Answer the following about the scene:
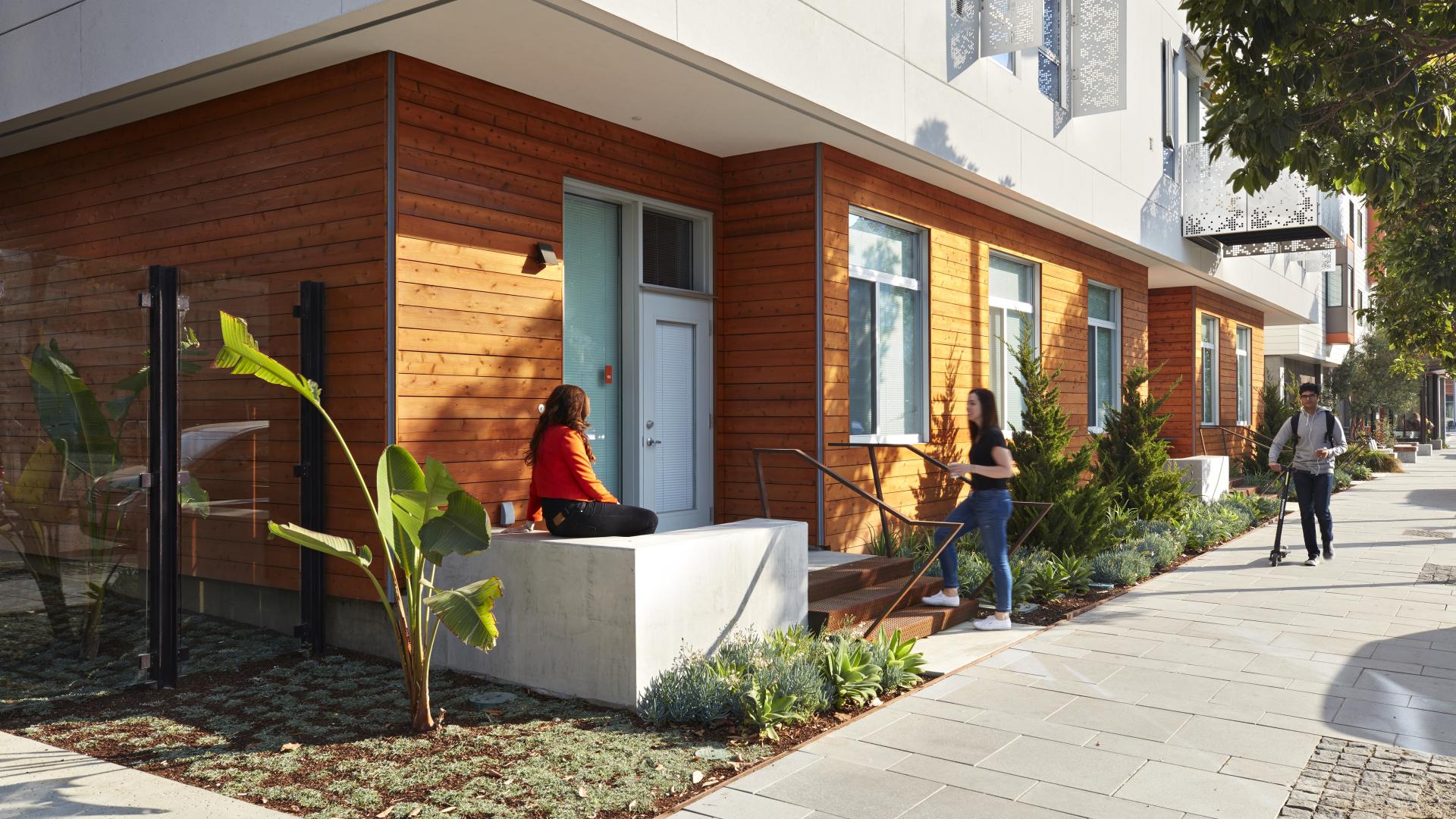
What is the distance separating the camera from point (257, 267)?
26.4 ft

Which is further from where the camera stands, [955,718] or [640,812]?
[955,718]

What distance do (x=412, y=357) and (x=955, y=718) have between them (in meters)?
4.13

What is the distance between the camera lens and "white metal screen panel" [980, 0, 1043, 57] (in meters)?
11.2

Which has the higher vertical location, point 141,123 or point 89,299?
point 141,123

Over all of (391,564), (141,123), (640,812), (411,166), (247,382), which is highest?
(141,123)

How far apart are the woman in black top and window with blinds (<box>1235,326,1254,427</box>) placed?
20147mm

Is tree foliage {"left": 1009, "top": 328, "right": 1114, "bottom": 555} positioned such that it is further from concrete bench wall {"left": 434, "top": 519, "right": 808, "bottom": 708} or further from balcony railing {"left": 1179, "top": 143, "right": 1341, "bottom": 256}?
balcony railing {"left": 1179, "top": 143, "right": 1341, "bottom": 256}

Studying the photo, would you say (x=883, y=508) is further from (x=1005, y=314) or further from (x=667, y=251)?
(x=1005, y=314)

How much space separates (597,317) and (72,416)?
4038 mm

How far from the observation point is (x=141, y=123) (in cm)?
898

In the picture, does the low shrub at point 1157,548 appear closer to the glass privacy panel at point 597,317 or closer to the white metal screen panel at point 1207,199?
the glass privacy panel at point 597,317

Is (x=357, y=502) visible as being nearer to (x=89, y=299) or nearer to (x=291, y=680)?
(x=291, y=680)

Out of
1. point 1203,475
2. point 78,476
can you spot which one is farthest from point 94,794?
point 1203,475

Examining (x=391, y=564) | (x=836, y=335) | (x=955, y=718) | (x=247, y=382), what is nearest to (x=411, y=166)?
(x=247, y=382)
